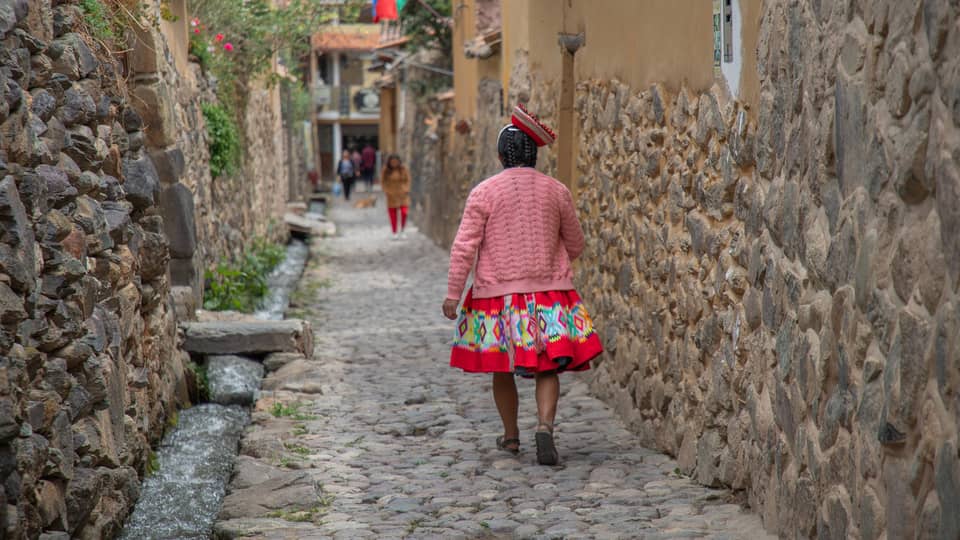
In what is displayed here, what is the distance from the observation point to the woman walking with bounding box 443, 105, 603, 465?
5859 millimetres

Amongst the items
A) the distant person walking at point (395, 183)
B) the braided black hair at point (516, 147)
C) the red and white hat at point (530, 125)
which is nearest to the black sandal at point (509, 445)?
the braided black hair at point (516, 147)

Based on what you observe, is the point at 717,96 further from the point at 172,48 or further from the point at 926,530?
the point at 172,48

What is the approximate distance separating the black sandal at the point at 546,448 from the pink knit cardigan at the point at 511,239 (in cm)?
66

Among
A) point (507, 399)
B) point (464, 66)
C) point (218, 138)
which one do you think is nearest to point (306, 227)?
point (464, 66)

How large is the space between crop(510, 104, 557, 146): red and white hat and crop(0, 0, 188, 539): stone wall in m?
1.85

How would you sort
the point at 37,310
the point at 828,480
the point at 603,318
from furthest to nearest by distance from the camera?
the point at 603,318 < the point at 37,310 < the point at 828,480

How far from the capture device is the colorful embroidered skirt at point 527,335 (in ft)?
19.2

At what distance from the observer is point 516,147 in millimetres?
6117

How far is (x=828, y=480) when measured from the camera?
372cm

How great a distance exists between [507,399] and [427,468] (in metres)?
0.50

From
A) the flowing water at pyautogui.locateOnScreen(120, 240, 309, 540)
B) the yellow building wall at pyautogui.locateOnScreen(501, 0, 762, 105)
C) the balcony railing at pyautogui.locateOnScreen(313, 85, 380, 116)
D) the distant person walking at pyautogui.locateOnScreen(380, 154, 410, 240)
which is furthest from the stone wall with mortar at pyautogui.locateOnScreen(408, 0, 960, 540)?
the balcony railing at pyautogui.locateOnScreen(313, 85, 380, 116)

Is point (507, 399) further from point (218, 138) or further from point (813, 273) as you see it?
point (218, 138)

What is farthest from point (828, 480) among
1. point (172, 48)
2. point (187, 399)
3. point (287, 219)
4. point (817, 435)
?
point (287, 219)

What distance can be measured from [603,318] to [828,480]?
3.88 meters
